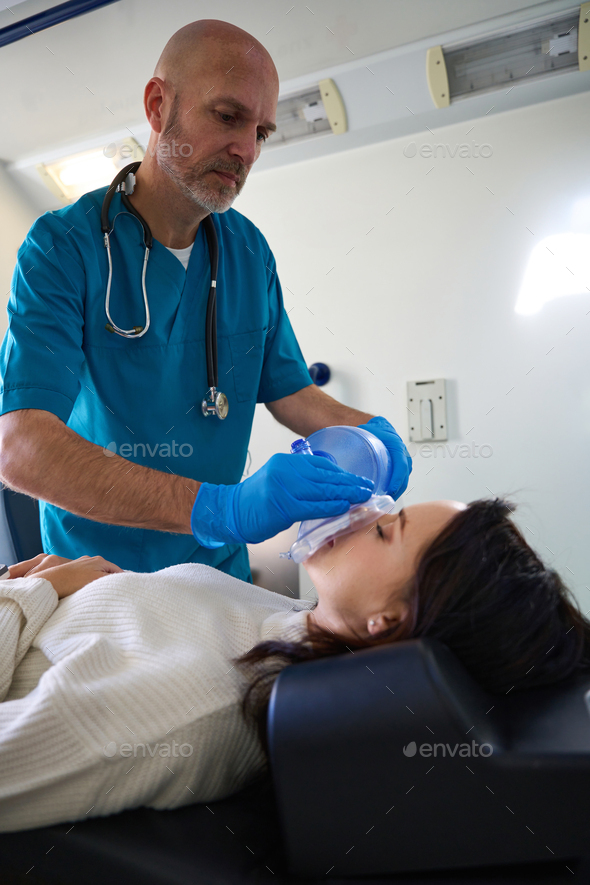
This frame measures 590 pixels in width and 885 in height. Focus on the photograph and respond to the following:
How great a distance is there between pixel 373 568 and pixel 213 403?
24.6 inches

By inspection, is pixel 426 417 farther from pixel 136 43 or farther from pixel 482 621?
pixel 136 43

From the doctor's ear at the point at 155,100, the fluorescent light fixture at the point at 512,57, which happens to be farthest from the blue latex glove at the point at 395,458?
the fluorescent light fixture at the point at 512,57

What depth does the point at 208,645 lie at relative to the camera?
33.2 inches

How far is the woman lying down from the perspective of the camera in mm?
680

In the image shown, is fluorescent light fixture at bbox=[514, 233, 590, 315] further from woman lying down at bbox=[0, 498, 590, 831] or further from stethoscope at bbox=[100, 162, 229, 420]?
woman lying down at bbox=[0, 498, 590, 831]

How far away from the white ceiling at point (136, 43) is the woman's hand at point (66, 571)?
181 centimetres

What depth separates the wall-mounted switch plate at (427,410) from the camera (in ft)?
6.89

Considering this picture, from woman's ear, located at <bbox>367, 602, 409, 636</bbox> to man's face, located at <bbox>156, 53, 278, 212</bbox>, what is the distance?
3.19 feet

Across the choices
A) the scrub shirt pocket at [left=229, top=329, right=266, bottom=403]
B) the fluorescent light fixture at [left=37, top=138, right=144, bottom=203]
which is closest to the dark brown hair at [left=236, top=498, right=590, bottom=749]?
the scrub shirt pocket at [left=229, top=329, right=266, bottom=403]

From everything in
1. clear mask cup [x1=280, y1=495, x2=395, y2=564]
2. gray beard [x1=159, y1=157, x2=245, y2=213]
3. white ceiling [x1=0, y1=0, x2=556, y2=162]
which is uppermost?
white ceiling [x1=0, y1=0, x2=556, y2=162]

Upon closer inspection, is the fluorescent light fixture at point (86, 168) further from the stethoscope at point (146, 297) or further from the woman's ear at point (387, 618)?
the woman's ear at point (387, 618)

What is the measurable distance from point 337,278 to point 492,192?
0.64m

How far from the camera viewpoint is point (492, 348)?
2033mm

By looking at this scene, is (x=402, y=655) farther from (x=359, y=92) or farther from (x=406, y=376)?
(x=359, y=92)
